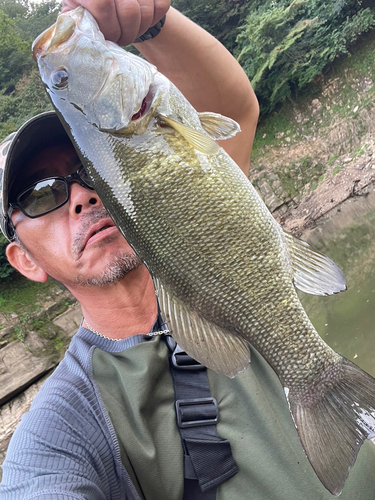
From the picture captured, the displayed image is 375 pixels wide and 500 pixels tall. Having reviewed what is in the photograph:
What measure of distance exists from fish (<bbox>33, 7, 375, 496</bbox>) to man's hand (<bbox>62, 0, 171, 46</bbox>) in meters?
0.04

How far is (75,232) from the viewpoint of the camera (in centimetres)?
158

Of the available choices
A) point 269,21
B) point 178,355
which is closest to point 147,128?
point 178,355

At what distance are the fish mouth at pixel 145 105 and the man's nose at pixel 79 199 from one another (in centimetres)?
48

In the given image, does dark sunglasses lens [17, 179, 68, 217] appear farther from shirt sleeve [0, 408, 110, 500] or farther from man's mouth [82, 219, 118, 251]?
shirt sleeve [0, 408, 110, 500]

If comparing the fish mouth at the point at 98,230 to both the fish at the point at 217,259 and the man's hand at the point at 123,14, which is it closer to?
the fish at the point at 217,259

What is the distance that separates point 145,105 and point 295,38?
42.3 ft

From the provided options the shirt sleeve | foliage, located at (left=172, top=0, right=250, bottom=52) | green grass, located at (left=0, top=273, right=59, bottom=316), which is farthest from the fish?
foliage, located at (left=172, top=0, right=250, bottom=52)

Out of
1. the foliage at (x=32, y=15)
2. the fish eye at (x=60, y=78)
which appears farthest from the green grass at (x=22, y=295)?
the foliage at (x=32, y=15)

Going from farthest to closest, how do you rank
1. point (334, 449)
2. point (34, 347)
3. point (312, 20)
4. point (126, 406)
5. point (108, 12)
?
point (312, 20), point (34, 347), point (126, 406), point (108, 12), point (334, 449)

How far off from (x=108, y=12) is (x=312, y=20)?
13067 mm

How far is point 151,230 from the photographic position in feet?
3.78

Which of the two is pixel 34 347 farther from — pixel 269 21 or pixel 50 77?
pixel 269 21

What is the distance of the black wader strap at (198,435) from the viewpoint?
129 cm

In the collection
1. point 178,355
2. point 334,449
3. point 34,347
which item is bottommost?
point 34,347
